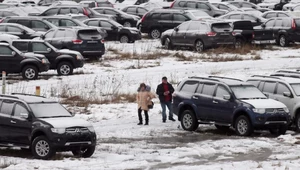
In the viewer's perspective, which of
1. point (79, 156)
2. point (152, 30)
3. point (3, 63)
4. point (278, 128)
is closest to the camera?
point (79, 156)

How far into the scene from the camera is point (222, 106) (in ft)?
89.6

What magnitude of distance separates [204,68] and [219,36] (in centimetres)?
548

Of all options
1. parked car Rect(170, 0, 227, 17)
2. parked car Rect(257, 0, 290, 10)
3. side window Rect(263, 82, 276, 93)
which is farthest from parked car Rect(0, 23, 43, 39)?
parked car Rect(257, 0, 290, 10)

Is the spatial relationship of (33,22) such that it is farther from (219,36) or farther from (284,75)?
(284,75)

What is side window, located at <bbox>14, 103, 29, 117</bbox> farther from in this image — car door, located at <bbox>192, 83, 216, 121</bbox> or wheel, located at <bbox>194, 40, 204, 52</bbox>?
wheel, located at <bbox>194, 40, 204, 52</bbox>

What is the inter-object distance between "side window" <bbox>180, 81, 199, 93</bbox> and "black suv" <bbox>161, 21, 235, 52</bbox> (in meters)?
15.9

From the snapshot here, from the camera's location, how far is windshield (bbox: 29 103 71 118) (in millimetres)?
22641

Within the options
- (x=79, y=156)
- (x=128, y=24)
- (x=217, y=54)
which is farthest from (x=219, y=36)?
(x=79, y=156)

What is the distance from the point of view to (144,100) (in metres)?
28.8

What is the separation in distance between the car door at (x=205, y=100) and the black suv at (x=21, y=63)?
10.4 metres

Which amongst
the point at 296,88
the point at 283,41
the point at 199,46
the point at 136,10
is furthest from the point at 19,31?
the point at 296,88

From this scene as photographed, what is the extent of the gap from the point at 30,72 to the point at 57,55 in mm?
1796

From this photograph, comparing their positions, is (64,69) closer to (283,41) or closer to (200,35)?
(200,35)

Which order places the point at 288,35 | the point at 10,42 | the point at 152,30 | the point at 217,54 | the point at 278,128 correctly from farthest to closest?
the point at 152,30 → the point at 288,35 → the point at 217,54 → the point at 10,42 → the point at 278,128
